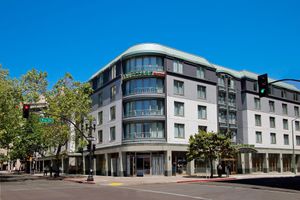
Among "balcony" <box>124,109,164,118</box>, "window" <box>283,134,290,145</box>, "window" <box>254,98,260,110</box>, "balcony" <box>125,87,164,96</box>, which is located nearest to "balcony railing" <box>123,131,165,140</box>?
"balcony" <box>124,109,164,118</box>

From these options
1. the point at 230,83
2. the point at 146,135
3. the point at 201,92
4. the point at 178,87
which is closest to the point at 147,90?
the point at 178,87

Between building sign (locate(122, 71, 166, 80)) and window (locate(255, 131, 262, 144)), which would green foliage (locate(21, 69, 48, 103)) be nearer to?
building sign (locate(122, 71, 166, 80))

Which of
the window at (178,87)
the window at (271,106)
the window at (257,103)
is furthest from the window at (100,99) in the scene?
the window at (271,106)

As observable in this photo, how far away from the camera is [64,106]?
1831 inches

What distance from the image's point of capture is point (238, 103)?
5953cm

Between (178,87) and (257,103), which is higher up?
(178,87)

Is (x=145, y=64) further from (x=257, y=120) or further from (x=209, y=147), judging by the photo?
(x=257, y=120)

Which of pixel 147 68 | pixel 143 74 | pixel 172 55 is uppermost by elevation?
pixel 172 55

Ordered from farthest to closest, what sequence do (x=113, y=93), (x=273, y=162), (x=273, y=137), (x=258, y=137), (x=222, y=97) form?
(x=273, y=162), (x=273, y=137), (x=258, y=137), (x=222, y=97), (x=113, y=93)

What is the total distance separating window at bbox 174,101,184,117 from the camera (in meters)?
49.5

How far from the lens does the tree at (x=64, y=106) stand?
46.1m

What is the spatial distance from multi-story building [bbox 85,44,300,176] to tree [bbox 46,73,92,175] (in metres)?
5.23

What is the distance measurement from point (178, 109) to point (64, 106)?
15308 millimetres

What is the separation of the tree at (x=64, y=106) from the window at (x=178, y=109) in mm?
11980
